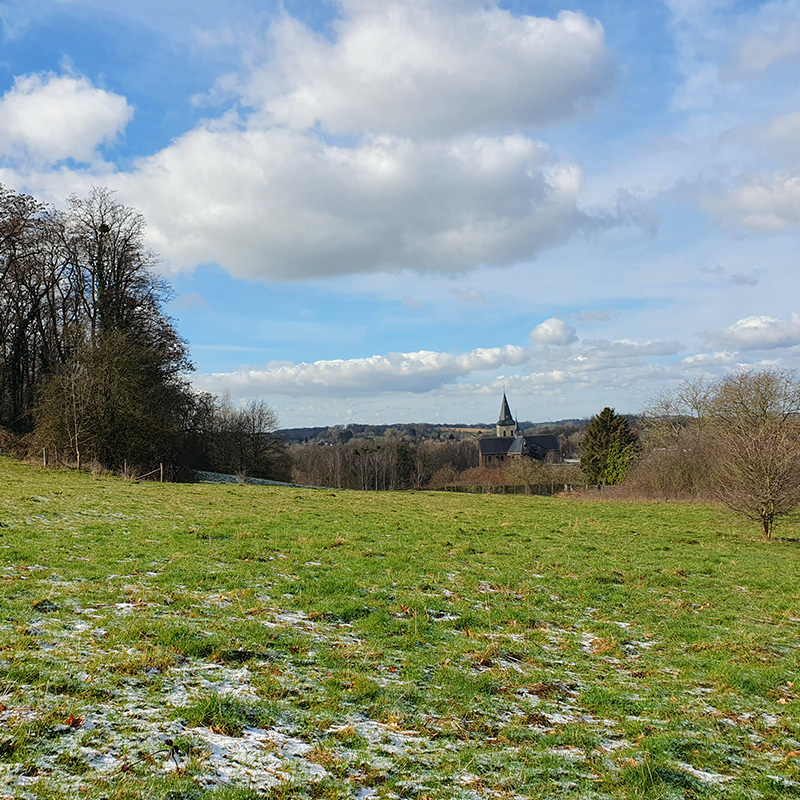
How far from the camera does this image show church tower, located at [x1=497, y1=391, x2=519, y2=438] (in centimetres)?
12081

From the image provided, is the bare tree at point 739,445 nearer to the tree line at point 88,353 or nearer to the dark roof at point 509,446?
the tree line at point 88,353

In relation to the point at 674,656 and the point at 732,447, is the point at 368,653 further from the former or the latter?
the point at 732,447

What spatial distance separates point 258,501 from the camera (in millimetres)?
20281

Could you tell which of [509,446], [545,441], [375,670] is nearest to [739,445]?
[375,670]

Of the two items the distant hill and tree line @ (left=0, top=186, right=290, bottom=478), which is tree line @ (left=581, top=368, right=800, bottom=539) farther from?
the distant hill

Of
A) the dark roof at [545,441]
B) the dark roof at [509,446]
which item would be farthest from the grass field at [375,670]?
the dark roof at [545,441]

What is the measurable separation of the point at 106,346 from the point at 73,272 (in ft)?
29.6

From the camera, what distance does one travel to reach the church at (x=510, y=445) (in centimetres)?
10306

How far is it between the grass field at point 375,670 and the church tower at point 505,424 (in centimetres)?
10920

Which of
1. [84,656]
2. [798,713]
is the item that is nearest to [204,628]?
[84,656]

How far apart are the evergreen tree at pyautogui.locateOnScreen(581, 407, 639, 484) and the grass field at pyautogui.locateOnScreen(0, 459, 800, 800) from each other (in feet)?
141

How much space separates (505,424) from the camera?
12138 cm

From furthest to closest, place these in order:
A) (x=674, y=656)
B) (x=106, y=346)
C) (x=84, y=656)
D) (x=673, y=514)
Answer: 1. (x=106, y=346)
2. (x=673, y=514)
3. (x=674, y=656)
4. (x=84, y=656)

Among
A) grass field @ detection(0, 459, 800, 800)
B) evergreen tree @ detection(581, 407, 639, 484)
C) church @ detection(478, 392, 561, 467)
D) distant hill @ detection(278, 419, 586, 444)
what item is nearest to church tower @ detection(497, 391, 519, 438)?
church @ detection(478, 392, 561, 467)
